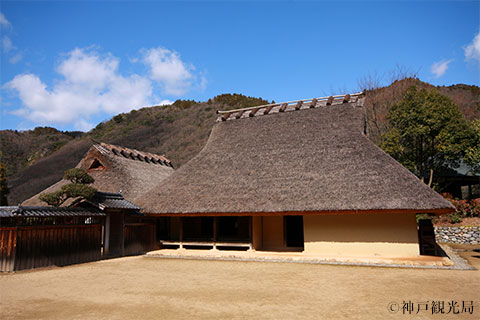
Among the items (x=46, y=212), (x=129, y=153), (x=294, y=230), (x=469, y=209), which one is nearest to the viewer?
(x=46, y=212)

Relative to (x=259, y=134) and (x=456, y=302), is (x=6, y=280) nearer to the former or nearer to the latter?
(x=456, y=302)

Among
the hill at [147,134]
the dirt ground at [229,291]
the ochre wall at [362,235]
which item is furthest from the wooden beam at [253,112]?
the hill at [147,134]

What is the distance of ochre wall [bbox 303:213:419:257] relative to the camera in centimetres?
1053

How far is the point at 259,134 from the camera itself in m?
15.4

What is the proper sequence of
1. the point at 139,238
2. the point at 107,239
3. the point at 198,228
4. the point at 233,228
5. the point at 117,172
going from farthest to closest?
1. the point at 117,172
2. the point at 198,228
3. the point at 233,228
4. the point at 139,238
5. the point at 107,239

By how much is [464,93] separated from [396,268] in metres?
37.4

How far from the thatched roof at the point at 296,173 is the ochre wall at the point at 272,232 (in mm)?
2230

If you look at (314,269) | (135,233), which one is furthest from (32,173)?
(314,269)

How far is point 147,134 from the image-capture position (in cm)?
5066

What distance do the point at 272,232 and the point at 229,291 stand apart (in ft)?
24.0

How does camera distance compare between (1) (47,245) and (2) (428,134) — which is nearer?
(1) (47,245)

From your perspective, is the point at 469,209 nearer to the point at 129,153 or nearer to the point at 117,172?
the point at 117,172

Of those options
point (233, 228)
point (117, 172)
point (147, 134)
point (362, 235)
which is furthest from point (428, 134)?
point (147, 134)

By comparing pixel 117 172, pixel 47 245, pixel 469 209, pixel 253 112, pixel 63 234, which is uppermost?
pixel 253 112
